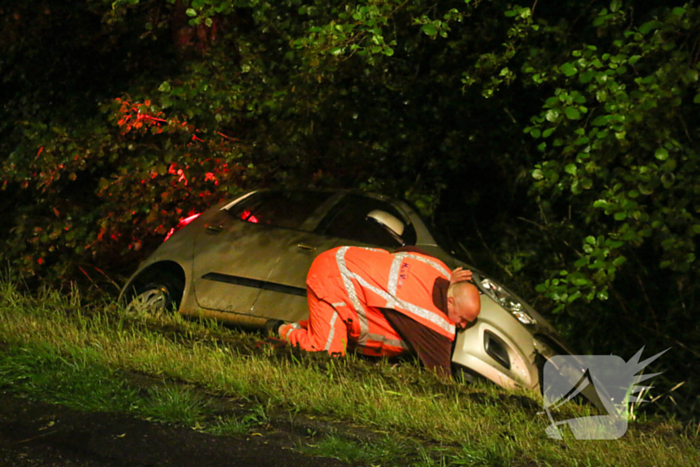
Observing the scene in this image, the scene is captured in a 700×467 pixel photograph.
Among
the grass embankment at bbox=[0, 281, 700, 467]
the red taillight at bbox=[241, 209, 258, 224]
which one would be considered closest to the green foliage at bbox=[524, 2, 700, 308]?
the grass embankment at bbox=[0, 281, 700, 467]

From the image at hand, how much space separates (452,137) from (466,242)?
2046mm

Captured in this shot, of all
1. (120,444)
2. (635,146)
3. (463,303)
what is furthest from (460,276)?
(120,444)

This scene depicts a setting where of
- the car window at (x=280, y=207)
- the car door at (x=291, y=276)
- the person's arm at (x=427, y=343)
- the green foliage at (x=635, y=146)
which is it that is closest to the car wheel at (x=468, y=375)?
the person's arm at (x=427, y=343)

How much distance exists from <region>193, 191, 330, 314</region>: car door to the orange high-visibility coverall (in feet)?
3.49

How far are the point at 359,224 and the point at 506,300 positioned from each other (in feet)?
4.77

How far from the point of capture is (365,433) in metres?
3.49

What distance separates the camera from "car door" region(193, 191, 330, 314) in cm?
622

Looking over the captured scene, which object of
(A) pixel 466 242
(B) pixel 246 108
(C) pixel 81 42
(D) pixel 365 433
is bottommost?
(A) pixel 466 242

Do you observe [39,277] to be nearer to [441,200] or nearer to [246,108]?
[246,108]

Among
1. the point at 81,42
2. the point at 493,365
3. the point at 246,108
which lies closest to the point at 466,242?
the point at 246,108

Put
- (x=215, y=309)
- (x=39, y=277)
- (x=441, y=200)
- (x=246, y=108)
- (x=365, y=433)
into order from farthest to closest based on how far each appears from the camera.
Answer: (x=441, y=200)
(x=39, y=277)
(x=246, y=108)
(x=215, y=309)
(x=365, y=433)

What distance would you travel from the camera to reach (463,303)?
4.81 metres

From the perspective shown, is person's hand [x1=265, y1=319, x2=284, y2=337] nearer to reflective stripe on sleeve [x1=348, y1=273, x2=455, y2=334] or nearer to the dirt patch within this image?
reflective stripe on sleeve [x1=348, y1=273, x2=455, y2=334]

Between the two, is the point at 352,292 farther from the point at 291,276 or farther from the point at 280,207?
the point at 280,207
